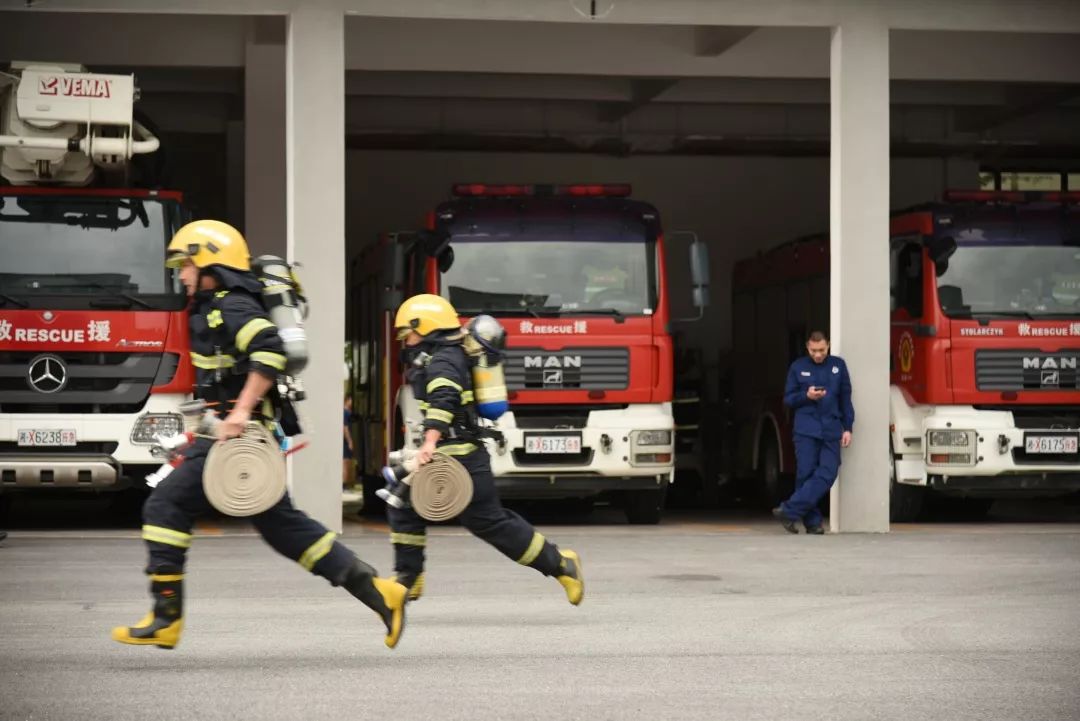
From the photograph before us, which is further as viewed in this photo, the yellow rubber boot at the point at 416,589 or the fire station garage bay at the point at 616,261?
the fire station garage bay at the point at 616,261

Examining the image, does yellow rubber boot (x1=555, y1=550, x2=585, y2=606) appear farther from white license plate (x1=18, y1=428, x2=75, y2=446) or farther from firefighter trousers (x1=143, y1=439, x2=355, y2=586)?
white license plate (x1=18, y1=428, x2=75, y2=446)

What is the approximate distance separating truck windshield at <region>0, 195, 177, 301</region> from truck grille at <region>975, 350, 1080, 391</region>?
7.21m

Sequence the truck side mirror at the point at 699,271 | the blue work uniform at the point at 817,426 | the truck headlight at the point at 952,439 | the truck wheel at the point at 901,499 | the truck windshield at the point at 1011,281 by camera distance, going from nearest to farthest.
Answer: the blue work uniform at the point at 817,426
the truck side mirror at the point at 699,271
the truck headlight at the point at 952,439
the truck windshield at the point at 1011,281
the truck wheel at the point at 901,499

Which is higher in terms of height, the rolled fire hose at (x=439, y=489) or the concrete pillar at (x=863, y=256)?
the concrete pillar at (x=863, y=256)

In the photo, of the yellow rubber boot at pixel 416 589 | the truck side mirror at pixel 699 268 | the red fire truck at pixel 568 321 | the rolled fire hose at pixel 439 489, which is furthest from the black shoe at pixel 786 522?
the rolled fire hose at pixel 439 489

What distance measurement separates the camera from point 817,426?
52.4ft

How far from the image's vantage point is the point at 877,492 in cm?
1619

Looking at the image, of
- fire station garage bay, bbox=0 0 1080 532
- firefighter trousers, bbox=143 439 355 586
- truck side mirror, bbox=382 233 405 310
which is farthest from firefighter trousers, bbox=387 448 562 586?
truck side mirror, bbox=382 233 405 310

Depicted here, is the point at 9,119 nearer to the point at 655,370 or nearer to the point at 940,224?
the point at 655,370

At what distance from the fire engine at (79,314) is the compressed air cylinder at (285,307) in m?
6.88

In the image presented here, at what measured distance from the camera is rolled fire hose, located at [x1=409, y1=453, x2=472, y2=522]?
935cm

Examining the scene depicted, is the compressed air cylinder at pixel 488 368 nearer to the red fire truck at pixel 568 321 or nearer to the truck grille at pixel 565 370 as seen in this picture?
the red fire truck at pixel 568 321

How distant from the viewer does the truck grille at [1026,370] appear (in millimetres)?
16750

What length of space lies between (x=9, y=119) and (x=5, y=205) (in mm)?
783
